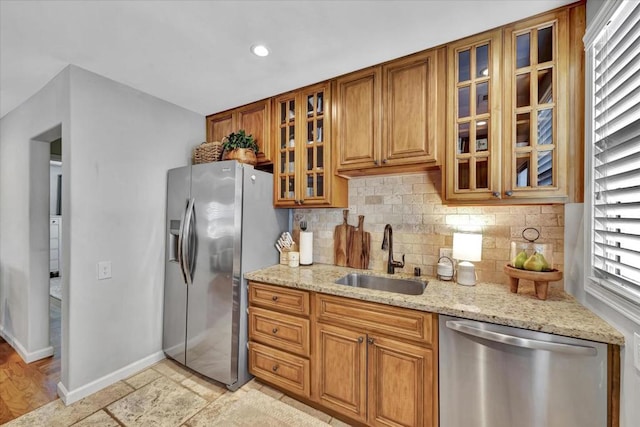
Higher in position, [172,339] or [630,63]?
[630,63]

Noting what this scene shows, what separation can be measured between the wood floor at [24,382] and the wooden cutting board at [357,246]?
251cm

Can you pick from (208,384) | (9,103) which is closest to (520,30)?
(208,384)

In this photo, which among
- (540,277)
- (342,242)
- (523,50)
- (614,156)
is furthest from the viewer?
(342,242)

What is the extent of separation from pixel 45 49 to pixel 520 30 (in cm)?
301

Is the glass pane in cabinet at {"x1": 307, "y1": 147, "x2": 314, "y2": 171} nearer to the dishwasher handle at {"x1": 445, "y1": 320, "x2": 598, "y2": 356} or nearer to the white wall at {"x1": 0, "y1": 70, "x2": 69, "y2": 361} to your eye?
the dishwasher handle at {"x1": 445, "y1": 320, "x2": 598, "y2": 356}

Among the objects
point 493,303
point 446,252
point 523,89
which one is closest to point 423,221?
point 446,252

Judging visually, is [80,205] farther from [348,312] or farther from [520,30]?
[520,30]

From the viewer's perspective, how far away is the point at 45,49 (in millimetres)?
1795

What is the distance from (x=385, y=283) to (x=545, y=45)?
181 cm

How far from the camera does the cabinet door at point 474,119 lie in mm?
1625

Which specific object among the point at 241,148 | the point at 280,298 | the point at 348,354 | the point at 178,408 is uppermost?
the point at 241,148

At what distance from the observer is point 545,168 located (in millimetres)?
1507

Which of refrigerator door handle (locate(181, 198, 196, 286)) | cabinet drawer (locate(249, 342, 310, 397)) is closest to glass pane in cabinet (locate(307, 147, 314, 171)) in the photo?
refrigerator door handle (locate(181, 198, 196, 286))

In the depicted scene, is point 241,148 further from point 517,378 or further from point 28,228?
point 517,378
